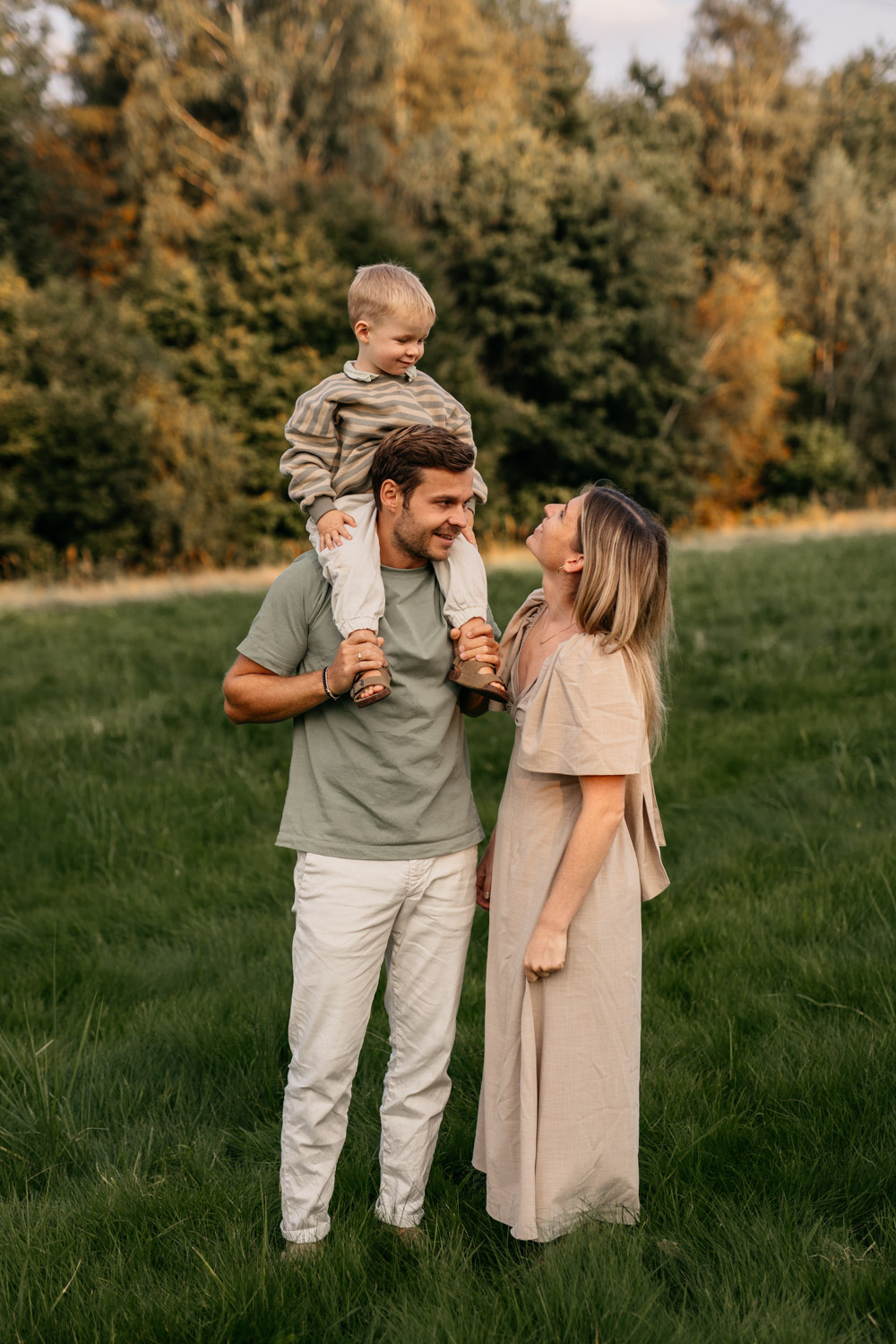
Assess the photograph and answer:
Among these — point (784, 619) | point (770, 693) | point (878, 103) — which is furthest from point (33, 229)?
point (878, 103)

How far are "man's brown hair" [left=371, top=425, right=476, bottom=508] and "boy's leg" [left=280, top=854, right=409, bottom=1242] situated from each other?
96 centimetres

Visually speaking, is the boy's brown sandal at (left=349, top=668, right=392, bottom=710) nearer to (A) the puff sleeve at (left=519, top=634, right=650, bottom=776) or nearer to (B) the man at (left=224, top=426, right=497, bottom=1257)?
(B) the man at (left=224, top=426, right=497, bottom=1257)

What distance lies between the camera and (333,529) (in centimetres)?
273

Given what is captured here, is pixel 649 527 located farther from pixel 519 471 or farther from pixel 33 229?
pixel 519 471

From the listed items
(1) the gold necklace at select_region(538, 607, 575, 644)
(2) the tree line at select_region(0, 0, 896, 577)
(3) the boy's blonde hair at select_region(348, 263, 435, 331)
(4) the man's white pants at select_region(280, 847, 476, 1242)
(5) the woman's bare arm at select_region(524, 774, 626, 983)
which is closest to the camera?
(5) the woman's bare arm at select_region(524, 774, 626, 983)

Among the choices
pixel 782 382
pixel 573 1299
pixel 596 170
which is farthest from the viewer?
pixel 782 382

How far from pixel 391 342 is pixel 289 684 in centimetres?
114

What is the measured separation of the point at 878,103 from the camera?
1742 inches

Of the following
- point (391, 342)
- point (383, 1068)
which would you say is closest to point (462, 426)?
point (391, 342)

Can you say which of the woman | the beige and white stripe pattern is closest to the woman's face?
the woman

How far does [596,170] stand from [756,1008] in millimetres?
30930

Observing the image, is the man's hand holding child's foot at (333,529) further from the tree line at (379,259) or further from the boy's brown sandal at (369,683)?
the tree line at (379,259)

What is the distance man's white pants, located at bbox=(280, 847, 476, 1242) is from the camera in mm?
2643

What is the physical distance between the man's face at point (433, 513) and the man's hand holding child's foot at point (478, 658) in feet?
0.67
